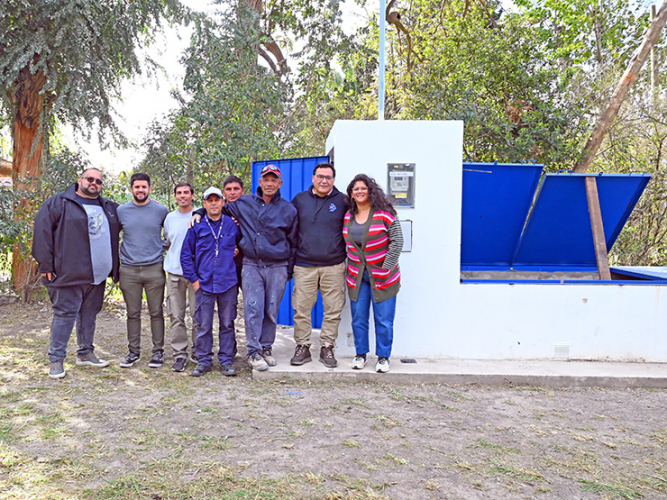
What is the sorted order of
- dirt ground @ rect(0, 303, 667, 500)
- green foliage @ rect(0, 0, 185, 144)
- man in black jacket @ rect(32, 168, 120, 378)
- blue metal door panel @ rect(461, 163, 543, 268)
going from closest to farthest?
dirt ground @ rect(0, 303, 667, 500), man in black jacket @ rect(32, 168, 120, 378), blue metal door panel @ rect(461, 163, 543, 268), green foliage @ rect(0, 0, 185, 144)

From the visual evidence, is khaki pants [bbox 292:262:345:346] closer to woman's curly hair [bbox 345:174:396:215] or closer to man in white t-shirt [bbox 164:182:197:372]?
woman's curly hair [bbox 345:174:396:215]

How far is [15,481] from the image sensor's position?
2.92 metres

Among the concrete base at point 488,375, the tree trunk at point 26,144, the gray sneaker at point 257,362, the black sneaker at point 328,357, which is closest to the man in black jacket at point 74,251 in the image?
the gray sneaker at point 257,362

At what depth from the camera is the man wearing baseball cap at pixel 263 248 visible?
485 centimetres

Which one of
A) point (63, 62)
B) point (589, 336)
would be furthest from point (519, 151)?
point (63, 62)

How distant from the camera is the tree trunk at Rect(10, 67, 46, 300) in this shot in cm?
842

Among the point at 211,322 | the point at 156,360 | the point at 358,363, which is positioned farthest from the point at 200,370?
the point at 358,363

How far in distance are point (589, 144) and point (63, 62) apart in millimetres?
9771

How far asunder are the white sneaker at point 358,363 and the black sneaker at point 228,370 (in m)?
1.17

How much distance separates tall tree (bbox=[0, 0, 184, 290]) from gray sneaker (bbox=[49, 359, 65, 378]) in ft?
13.4

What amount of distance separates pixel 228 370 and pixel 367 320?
143 cm

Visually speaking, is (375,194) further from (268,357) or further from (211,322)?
(211,322)

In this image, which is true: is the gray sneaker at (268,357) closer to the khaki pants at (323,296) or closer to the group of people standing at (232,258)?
the group of people standing at (232,258)

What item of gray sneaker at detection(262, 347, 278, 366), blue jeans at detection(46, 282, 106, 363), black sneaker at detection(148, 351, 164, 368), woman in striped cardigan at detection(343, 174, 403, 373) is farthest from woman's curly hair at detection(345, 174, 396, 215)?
blue jeans at detection(46, 282, 106, 363)
